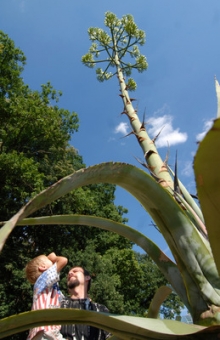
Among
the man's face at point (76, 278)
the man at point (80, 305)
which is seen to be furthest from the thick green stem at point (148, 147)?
the man's face at point (76, 278)

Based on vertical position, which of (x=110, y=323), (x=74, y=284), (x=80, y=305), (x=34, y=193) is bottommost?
(x=110, y=323)

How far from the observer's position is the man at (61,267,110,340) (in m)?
2.81

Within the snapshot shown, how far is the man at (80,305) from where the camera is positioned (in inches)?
110

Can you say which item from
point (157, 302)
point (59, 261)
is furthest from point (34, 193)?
point (157, 302)

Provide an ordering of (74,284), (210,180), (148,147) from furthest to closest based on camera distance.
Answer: (74,284), (148,147), (210,180)

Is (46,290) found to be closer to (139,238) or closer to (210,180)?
(139,238)

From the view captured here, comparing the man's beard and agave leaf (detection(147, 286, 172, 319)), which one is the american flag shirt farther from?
agave leaf (detection(147, 286, 172, 319))

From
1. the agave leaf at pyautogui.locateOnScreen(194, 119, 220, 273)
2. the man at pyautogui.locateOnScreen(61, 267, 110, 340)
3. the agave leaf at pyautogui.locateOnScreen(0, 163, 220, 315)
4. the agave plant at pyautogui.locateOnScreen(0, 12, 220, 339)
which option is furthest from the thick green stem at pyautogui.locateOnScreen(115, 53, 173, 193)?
the man at pyautogui.locateOnScreen(61, 267, 110, 340)

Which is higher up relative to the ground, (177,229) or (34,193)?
(34,193)

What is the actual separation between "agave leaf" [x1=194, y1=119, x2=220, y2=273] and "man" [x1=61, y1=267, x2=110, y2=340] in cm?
201

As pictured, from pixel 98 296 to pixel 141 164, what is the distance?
14447 millimetres

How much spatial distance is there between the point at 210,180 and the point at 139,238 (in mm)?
508

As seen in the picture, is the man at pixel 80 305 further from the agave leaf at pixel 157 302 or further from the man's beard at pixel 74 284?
the agave leaf at pixel 157 302

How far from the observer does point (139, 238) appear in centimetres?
115
